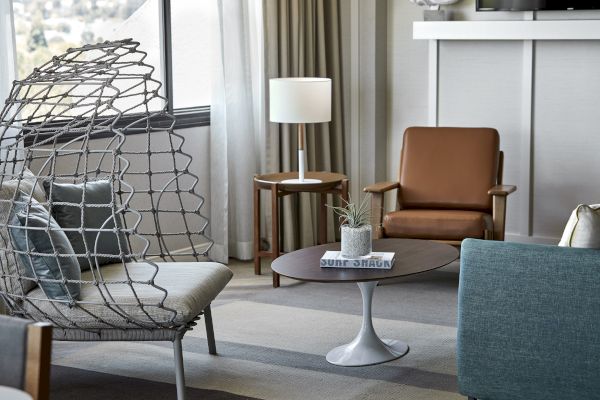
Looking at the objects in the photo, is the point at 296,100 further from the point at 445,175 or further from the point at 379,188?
the point at 445,175

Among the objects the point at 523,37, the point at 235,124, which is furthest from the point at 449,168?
the point at 235,124

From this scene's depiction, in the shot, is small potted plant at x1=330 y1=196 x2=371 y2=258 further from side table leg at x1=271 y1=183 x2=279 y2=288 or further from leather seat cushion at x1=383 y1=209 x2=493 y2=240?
side table leg at x1=271 y1=183 x2=279 y2=288

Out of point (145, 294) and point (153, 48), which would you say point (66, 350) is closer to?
point (145, 294)

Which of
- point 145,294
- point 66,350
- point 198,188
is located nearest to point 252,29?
point 198,188

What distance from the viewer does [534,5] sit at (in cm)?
601

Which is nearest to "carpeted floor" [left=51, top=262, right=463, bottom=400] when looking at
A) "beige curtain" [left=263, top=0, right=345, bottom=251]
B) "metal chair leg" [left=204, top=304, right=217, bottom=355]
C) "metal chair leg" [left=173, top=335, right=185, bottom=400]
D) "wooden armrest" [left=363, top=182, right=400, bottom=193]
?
"metal chair leg" [left=204, top=304, right=217, bottom=355]

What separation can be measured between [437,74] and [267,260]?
162 centimetres

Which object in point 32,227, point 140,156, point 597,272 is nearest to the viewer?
point 597,272

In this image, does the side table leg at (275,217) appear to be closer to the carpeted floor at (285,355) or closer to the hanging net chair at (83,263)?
the carpeted floor at (285,355)

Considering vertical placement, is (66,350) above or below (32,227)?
below

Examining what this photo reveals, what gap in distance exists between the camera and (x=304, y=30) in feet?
20.9

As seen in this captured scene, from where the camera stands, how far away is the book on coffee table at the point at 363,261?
403 centimetres

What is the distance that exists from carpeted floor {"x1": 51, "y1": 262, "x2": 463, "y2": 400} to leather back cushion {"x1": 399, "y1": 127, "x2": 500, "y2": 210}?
59 cm

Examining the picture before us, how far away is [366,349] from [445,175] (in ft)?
6.20
